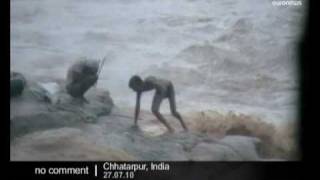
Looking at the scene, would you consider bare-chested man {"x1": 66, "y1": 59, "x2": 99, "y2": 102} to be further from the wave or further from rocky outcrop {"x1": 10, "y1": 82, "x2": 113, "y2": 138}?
the wave

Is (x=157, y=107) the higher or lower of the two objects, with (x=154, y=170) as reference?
higher

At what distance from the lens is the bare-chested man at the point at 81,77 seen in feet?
10.4

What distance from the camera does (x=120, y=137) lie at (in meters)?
3.20

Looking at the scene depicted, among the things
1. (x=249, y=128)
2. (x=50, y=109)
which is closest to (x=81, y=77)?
(x=50, y=109)

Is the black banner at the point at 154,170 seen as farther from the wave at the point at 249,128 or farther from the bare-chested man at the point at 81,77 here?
the bare-chested man at the point at 81,77

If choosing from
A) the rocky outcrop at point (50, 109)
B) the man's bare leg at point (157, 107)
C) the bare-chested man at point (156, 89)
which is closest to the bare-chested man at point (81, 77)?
the rocky outcrop at point (50, 109)

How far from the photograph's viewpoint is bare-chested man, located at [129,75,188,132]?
10.5 feet

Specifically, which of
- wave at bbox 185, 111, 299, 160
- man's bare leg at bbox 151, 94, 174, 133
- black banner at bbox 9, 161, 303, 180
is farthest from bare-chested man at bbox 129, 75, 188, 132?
black banner at bbox 9, 161, 303, 180

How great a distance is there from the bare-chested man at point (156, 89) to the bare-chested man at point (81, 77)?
0.23 meters

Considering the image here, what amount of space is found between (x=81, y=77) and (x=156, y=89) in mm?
441

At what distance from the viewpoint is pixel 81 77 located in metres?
3.18

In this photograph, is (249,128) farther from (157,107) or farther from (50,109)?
(50,109)

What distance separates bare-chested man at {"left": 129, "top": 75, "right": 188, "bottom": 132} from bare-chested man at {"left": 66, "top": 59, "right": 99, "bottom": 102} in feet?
0.76

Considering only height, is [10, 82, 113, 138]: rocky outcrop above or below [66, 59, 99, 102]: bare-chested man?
below
